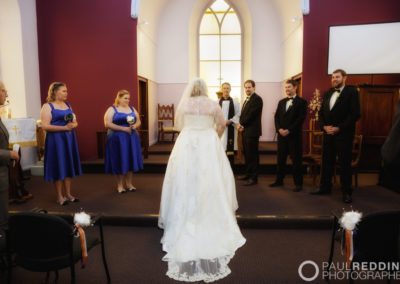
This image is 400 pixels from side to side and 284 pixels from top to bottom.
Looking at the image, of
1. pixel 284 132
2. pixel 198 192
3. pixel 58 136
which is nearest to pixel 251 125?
pixel 284 132

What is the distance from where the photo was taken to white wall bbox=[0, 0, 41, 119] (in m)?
5.73

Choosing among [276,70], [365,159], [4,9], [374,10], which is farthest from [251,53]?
[4,9]

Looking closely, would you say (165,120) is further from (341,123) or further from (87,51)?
(341,123)

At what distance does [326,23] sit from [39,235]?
6.43m

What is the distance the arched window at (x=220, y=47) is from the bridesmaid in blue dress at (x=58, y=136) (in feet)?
22.1

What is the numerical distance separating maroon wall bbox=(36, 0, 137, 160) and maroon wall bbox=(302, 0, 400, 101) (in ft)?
12.4

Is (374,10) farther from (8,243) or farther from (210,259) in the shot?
(8,243)

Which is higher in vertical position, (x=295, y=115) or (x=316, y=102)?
(x=316, y=102)

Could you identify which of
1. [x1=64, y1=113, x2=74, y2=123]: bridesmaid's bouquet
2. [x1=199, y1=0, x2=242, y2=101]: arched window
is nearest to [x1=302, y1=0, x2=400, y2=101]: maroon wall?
[x1=199, y1=0, x2=242, y2=101]: arched window

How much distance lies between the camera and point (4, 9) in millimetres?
5695

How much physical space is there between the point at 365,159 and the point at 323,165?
224 cm

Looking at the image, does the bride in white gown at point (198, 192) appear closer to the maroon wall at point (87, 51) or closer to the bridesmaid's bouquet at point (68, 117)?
the bridesmaid's bouquet at point (68, 117)

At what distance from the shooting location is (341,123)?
12.7ft

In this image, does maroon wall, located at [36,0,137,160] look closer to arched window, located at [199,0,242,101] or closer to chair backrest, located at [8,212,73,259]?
arched window, located at [199,0,242,101]
